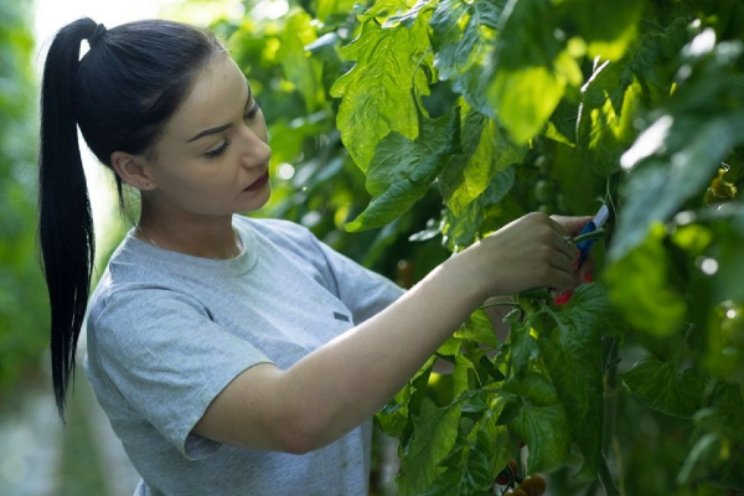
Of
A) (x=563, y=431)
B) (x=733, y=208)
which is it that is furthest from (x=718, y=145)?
(x=563, y=431)

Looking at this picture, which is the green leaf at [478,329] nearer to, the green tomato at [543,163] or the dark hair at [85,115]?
the green tomato at [543,163]

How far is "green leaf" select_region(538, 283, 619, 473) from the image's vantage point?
1.42m

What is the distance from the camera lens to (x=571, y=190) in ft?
6.17

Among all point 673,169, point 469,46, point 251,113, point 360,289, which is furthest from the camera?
point 360,289

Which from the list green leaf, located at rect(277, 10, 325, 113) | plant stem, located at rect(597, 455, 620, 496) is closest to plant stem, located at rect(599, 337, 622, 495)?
plant stem, located at rect(597, 455, 620, 496)

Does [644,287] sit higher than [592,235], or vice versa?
[644,287]

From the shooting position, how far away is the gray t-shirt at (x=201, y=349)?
1690 millimetres

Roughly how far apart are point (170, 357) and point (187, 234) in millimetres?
298

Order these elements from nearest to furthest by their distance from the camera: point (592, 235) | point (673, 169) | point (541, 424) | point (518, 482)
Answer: point (673, 169) → point (541, 424) → point (592, 235) → point (518, 482)

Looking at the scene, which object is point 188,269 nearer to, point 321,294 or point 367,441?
point 321,294

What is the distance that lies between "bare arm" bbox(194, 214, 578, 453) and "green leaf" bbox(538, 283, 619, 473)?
11 cm

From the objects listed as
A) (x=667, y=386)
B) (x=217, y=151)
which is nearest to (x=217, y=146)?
(x=217, y=151)

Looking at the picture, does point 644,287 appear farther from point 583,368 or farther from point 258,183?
point 258,183

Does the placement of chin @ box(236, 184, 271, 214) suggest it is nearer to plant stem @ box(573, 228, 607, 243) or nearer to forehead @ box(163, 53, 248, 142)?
forehead @ box(163, 53, 248, 142)
